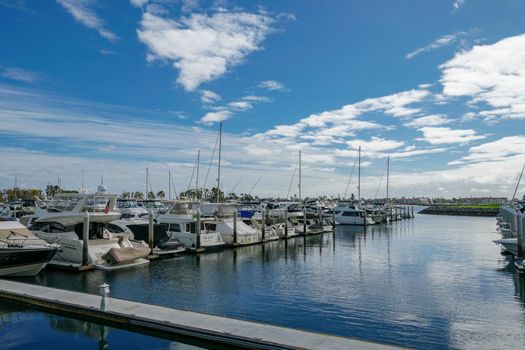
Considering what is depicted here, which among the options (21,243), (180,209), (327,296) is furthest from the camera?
(180,209)

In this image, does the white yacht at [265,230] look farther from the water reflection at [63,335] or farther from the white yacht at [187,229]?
the water reflection at [63,335]

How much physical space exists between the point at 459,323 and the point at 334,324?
192 inches

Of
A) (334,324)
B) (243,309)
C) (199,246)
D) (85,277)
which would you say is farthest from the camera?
(199,246)

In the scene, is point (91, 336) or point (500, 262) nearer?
point (91, 336)

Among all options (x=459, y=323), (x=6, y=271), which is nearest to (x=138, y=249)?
(x=6, y=271)

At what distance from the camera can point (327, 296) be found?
66.8ft

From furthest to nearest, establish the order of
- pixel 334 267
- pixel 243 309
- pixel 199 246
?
pixel 199 246 < pixel 334 267 < pixel 243 309

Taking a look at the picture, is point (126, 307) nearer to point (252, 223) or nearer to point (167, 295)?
point (167, 295)

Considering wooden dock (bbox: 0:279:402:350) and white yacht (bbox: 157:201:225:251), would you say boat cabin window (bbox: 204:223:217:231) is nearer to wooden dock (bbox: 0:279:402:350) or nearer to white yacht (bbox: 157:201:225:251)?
white yacht (bbox: 157:201:225:251)

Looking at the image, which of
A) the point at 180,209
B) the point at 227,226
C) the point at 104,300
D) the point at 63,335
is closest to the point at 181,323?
the point at 104,300

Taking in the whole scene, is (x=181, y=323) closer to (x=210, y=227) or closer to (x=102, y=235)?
(x=102, y=235)

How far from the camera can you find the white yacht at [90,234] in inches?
1016

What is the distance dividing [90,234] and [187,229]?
34.2ft

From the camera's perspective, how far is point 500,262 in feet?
105
